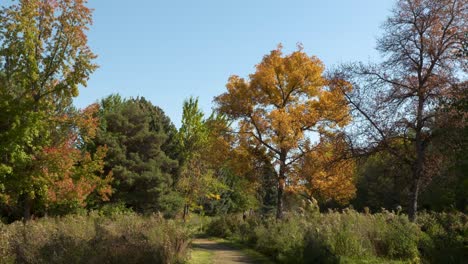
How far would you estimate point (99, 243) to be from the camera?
37.5ft

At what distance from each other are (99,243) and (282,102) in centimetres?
1414

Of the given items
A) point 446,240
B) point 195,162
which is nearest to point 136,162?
point 195,162

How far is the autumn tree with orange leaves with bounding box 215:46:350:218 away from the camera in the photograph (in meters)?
22.2

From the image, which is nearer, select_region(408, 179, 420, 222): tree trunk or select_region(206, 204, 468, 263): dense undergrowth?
select_region(206, 204, 468, 263): dense undergrowth

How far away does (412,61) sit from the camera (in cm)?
1491

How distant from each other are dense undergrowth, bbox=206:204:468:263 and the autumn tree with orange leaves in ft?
28.0

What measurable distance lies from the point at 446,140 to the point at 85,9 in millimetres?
12713

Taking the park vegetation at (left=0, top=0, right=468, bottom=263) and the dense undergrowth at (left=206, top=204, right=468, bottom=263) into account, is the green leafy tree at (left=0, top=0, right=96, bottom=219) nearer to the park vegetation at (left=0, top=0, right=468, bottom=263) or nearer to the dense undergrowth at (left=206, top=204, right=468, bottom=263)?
the park vegetation at (left=0, top=0, right=468, bottom=263)


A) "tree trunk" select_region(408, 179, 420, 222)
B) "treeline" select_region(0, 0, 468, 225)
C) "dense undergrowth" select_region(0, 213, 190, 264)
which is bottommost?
"dense undergrowth" select_region(0, 213, 190, 264)

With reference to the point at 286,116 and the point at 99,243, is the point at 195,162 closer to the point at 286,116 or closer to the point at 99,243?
the point at 286,116

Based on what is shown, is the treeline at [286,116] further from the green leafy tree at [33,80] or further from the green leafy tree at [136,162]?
the green leafy tree at [136,162]

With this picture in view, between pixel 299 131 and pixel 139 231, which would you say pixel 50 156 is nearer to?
pixel 139 231

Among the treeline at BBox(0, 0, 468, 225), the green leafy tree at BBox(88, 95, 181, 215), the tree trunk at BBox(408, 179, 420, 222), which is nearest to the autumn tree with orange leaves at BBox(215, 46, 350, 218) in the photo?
the treeline at BBox(0, 0, 468, 225)

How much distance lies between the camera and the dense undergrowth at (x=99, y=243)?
423 inches
